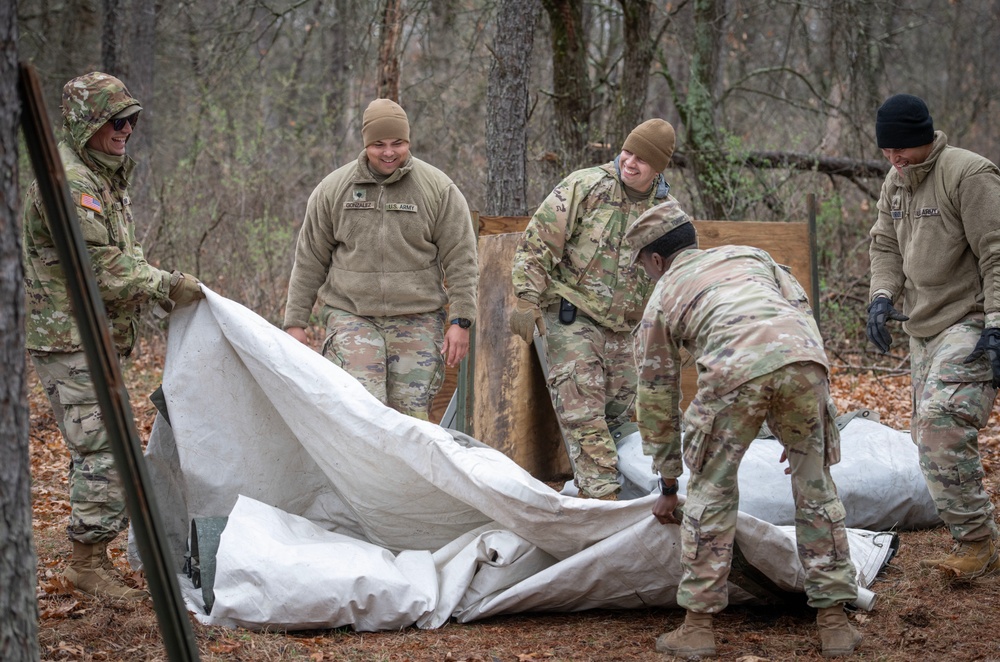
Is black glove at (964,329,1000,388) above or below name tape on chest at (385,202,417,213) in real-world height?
below

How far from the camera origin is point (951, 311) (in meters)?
4.44

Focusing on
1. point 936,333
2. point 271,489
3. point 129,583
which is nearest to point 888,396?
point 936,333

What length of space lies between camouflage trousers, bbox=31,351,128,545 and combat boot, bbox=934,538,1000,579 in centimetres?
357

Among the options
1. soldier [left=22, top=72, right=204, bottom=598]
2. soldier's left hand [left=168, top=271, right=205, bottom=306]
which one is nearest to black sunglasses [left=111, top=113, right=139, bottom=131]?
soldier [left=22, top=72, right=204, bottom=598]

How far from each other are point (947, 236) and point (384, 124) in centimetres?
272

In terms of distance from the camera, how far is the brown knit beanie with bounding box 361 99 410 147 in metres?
5.01

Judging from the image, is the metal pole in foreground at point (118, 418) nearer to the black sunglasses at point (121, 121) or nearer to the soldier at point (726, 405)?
the black sunglasses at point (121, 121)

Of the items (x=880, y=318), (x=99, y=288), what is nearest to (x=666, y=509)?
(x=880, y=318)

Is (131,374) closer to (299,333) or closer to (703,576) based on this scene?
(299,333)

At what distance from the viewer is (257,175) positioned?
40.4ft

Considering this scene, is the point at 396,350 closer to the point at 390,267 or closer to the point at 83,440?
the point at 390,267

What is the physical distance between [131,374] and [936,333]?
7.48 meters

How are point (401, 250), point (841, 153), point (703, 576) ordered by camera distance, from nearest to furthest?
point (703, 576)
point (401, 250)
point (841, 153)

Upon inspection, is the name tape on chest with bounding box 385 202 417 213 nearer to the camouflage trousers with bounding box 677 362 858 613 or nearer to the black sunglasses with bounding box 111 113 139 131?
the black sunglasses with bounding box 111 113 139 131
